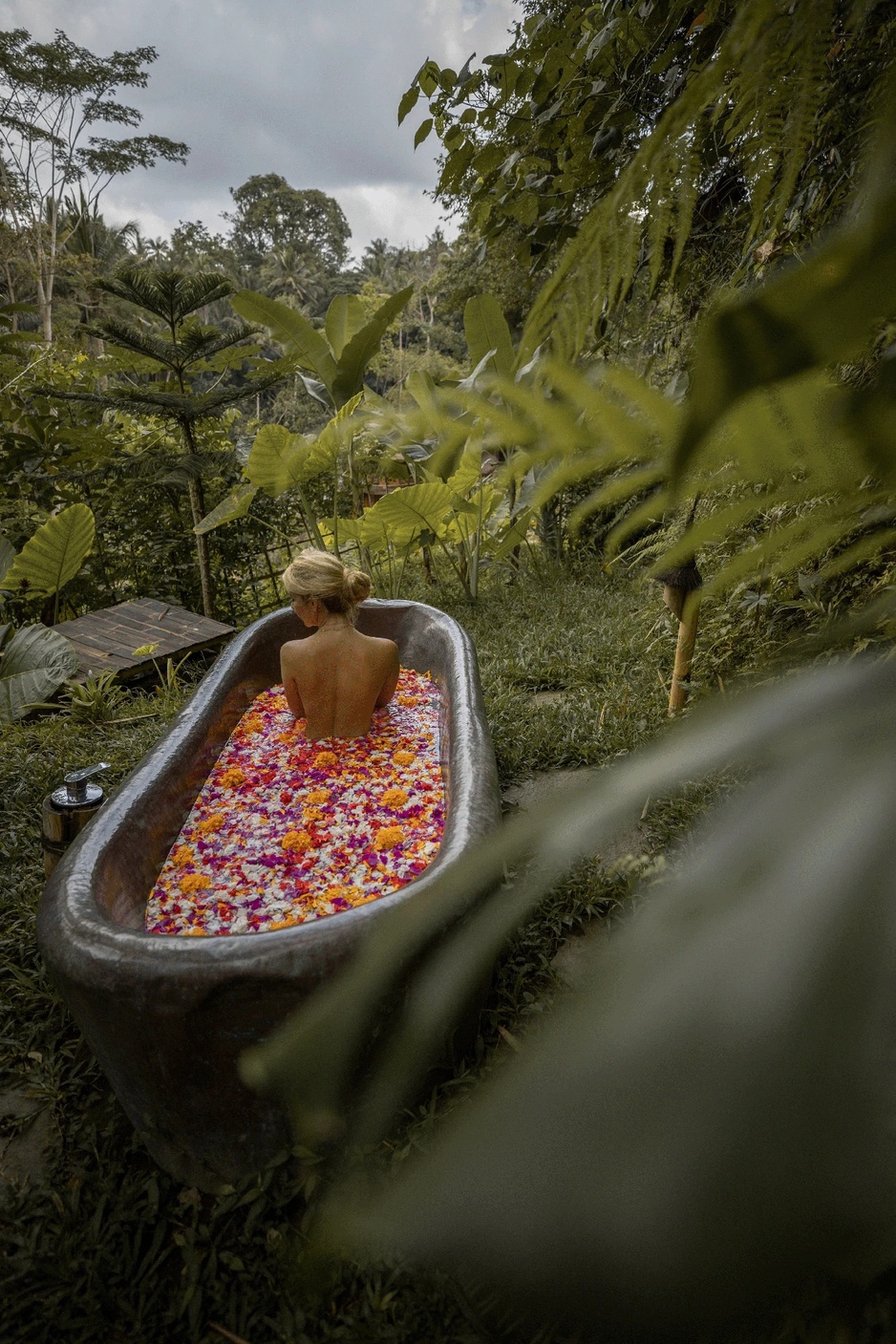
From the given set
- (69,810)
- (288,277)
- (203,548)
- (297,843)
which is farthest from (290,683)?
(288,277)

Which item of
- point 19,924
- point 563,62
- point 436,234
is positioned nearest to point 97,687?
point 19,924

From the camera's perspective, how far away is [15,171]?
13.9 metres

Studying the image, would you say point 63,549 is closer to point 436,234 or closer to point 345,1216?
point 345,1216

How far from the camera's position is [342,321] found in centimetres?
468

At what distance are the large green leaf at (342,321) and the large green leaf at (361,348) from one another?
0.26 metres

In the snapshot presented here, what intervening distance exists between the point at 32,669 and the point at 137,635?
5.28ft

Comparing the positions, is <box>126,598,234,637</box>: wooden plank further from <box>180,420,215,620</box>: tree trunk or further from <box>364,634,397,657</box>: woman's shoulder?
<box>364,634,397,657</box>: woman's shoulder

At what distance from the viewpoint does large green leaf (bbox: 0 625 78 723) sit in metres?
2.40

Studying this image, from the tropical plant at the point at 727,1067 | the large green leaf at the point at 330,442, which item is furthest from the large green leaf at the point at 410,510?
the tropical plant at the point at 727,1067

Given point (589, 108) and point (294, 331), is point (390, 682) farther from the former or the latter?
point (294, 331)

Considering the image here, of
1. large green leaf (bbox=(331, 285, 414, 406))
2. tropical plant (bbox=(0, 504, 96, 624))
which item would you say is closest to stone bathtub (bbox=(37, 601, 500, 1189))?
tropical plant (bbox=(0, 504, 96, 624))

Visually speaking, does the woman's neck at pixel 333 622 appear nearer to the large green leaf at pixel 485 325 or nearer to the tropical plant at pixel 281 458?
the tropical plant at pixel 281 458

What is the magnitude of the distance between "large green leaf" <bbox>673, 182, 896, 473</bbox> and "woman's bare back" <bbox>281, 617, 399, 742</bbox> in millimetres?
2603

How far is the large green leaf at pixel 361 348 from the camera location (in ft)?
14.0
